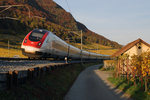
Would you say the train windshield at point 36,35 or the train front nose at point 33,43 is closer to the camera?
A: the train front nose at point 33,43

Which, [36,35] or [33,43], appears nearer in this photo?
[33,43]

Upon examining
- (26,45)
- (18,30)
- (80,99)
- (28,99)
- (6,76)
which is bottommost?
(80,99)

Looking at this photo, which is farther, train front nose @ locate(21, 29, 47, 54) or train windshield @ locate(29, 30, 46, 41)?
train windshield @ locate(29, 30, 46, 41)

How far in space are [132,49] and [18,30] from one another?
104659mm

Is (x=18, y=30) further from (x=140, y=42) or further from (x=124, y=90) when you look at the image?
(x=124, y=90)

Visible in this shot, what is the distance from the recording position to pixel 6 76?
7.65m

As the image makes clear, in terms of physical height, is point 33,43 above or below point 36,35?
below

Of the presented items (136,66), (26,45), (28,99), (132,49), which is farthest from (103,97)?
(132,49)

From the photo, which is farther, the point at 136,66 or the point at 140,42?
the point at 140,42

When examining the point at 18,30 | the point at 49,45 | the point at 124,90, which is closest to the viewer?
Answer: the point at 124,90

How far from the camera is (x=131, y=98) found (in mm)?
13812

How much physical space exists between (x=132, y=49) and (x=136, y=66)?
12789 mm

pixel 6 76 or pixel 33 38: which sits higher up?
pixel 33 38

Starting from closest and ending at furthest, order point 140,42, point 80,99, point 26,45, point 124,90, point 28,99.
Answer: point 28,99 → point 80,99 → point 124,90 → point 26,45 → point 140,42
